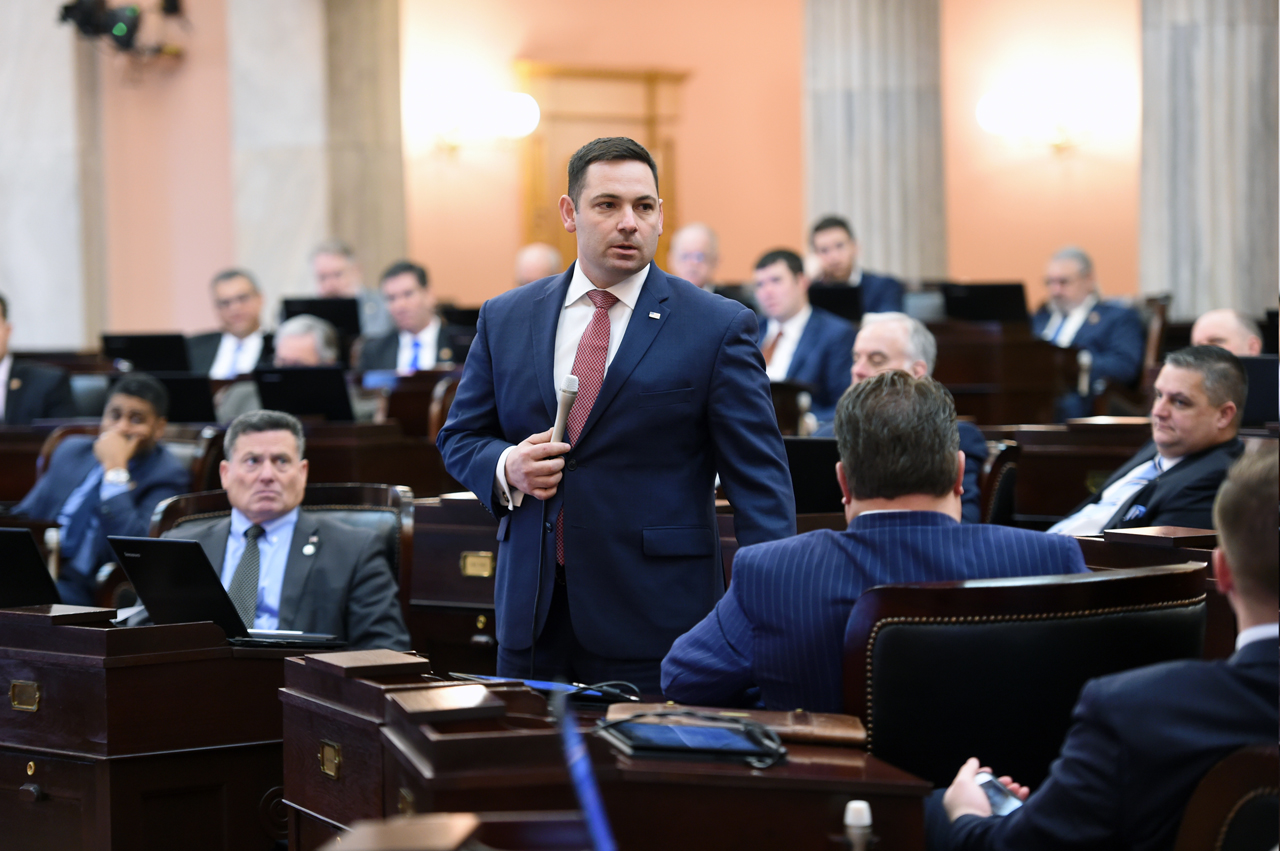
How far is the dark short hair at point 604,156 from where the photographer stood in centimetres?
249

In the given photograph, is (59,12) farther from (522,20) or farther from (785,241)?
(785,241)

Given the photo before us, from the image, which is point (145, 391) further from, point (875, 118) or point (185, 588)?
point (875, 118)

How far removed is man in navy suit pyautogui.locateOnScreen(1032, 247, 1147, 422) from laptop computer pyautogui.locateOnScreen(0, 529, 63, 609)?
16.8 feet

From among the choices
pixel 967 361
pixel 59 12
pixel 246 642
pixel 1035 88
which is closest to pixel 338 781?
pixel 246 642

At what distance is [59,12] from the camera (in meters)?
10.7

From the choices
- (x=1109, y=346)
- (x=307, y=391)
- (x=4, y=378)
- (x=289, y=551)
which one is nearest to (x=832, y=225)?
(x=1109, y=346)

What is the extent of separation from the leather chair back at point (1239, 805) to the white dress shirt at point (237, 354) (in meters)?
6.36

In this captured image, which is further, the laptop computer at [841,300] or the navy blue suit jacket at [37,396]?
the laptop computer at [841,300]

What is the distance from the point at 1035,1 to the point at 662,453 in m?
11.8

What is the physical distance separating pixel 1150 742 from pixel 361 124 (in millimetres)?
9180

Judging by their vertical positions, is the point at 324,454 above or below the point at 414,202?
below

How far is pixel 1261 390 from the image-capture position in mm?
4578

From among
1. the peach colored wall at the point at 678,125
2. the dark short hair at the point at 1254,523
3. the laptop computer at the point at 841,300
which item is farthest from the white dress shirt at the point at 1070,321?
the dark short hair at the point at 1254,523

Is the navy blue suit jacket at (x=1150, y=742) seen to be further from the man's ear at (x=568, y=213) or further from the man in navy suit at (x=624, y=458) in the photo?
the man's ear at (x=568, y=213)
